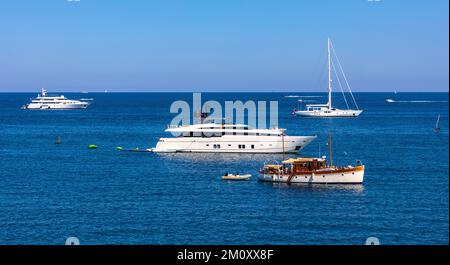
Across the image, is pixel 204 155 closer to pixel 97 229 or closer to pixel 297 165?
pixel 297 165

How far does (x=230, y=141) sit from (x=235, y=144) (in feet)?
3.23

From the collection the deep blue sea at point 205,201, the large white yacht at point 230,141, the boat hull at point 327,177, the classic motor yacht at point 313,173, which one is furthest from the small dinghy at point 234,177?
the large white yacht at point 230,141

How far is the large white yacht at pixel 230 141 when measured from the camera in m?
109

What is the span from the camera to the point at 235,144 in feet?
359

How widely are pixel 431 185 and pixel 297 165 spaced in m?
14.8

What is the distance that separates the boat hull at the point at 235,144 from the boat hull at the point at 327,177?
33.9m

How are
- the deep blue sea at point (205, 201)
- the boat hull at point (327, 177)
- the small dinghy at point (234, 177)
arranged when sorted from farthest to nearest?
1. the small dinghy at point (234, 177)
2. the boat hull at point (327, 177)
3. the deep blue sea at point (205, 201)

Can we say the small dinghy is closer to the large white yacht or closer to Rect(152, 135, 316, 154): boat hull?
the large white yacht

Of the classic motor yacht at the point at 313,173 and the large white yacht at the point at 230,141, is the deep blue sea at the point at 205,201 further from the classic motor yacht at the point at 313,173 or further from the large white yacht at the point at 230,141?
the large white yacht at the point at 230,141

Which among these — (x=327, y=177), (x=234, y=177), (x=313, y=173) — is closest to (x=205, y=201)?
(x=234, y=177)

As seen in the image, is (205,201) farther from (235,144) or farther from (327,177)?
(235,144)
